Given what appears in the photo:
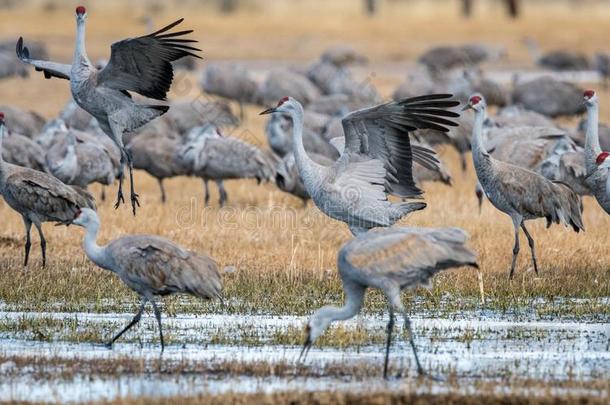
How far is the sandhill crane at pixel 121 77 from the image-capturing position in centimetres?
1017

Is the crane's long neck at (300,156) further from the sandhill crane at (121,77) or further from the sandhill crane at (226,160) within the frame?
the sandhill crane at (226,160)

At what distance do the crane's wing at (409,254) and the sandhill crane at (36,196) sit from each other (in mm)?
4028

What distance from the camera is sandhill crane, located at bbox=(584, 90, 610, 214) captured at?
996 cm

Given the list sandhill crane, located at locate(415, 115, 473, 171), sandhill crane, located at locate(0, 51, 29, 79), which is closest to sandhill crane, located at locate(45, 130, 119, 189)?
sandhill crane, located at locate(415, 115, 473, 171)

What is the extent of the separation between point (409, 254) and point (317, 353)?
0.82 metres

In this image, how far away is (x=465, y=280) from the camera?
9516mm

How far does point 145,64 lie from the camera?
1035 centimetres

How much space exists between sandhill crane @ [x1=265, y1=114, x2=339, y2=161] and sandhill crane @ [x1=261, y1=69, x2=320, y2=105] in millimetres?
4465

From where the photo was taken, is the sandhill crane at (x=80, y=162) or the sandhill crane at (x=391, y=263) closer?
the sandhill crane at (x=391, y=263)

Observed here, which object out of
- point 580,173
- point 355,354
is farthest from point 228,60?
point 355,354

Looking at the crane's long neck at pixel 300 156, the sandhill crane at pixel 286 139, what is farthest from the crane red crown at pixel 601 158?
the sandhill crane at pixel 286 139

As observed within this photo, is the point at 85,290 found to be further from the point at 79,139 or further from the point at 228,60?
the point at 228,60

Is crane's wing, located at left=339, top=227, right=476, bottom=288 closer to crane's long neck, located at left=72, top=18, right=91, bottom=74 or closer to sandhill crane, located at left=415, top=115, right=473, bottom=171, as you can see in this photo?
crane's long neck, located at left=72, top=18, right=91, bottom=74

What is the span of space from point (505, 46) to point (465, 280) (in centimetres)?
2830
